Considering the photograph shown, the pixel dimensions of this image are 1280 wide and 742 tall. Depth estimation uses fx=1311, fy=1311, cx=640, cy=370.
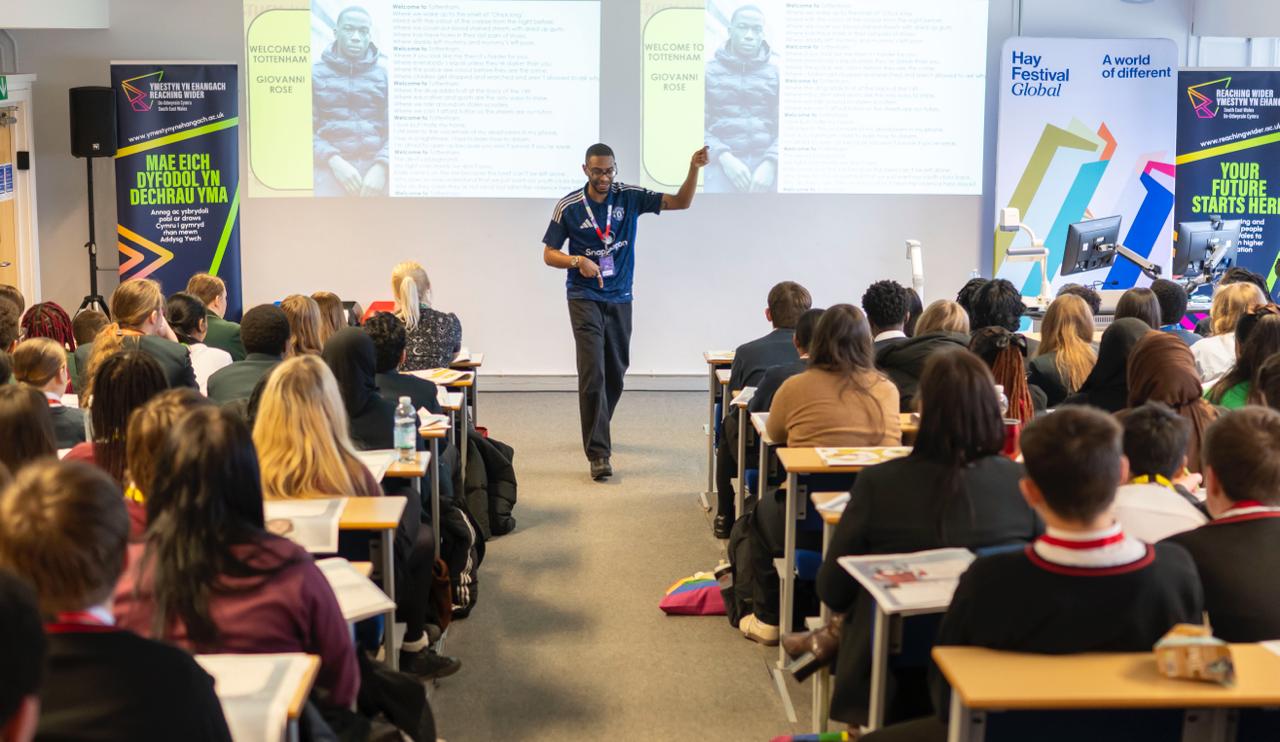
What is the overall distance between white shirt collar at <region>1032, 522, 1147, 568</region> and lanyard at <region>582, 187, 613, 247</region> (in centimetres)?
473

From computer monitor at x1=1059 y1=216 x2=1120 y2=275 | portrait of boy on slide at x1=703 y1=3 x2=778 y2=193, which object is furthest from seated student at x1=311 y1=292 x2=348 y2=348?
computer monitor at x1=1059 y1=216 x2=1120 y2=275

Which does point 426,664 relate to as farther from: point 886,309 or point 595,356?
point 595,356

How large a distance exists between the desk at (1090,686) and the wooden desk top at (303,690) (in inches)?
42.4

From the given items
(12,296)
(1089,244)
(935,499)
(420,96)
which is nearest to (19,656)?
(935,499)

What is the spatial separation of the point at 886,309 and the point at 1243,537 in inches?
109

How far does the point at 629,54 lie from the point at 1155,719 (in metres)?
7.06

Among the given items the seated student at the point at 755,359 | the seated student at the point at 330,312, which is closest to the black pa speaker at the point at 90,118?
the seated student at the point at 330,312

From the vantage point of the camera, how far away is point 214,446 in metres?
2.37

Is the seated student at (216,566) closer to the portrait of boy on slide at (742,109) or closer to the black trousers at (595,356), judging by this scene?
the black trousers at (595,356)

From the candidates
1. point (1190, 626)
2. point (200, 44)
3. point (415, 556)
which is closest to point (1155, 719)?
point (1190, 626)

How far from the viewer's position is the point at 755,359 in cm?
534

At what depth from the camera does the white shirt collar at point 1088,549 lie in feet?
7.54

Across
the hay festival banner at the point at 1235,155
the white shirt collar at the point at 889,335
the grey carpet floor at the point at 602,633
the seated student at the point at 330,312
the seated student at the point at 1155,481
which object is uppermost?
the hay festival banner at the point at 1235,155

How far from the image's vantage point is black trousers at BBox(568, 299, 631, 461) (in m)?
6.77
